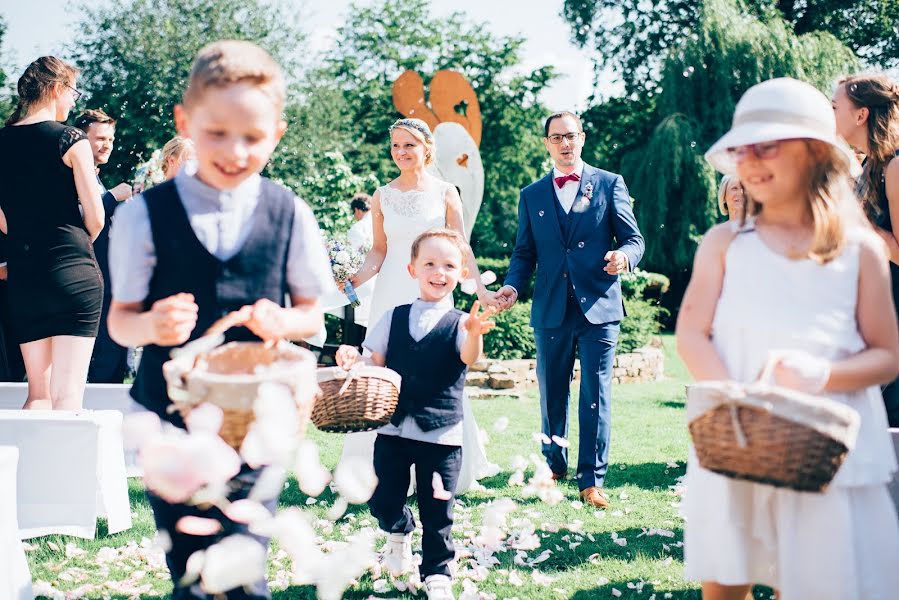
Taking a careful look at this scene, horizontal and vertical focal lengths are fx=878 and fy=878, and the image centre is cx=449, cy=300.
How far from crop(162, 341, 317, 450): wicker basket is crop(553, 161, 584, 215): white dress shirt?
3.53 metres

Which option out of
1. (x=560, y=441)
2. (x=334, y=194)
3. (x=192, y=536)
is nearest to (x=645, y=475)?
(x=560, y=441)

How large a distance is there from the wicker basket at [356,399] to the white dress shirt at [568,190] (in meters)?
2.69

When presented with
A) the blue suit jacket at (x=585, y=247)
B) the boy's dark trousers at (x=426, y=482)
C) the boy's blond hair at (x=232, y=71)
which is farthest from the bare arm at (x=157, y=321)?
the blue suit jacket at (x=585, y=247)

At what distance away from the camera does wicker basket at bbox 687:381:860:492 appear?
201 centimetres

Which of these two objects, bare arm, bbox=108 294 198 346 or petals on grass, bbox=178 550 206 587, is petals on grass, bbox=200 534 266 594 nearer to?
petals on grass, bbox=178 550 206 587

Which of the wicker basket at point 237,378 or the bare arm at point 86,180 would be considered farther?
the bare arm at point 86,180

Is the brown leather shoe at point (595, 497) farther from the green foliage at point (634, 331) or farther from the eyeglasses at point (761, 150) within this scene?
the green foliage at point (634, 331)

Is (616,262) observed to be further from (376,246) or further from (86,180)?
(86,180)

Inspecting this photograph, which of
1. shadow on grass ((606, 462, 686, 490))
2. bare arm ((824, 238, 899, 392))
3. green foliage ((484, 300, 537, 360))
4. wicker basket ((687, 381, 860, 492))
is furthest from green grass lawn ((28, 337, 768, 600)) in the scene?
green foliage ((484, 300, 537, 360))

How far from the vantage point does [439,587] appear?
11.5 feet

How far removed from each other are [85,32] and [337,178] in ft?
25.7

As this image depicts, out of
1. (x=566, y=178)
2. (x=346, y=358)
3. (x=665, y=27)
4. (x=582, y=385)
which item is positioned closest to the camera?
(x=346, y=358)

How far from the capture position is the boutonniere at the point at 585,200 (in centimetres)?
546

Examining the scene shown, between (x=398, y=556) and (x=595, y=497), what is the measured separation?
1650mm
